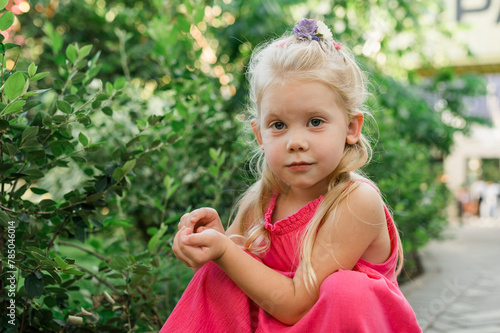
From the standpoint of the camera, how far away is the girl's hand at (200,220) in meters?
1.78

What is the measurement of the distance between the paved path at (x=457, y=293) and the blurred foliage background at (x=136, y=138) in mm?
451

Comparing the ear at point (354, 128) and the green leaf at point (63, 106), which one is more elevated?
the green leaf at point (63, 106)

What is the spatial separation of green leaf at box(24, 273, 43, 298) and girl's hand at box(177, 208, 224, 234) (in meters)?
0.53

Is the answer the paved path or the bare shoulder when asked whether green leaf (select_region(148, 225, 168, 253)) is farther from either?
the paved path

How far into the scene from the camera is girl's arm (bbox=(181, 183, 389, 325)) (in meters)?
1.59

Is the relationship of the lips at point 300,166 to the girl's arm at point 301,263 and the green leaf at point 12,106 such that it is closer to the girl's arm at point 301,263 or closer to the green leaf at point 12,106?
the girl's arm at point 301,263

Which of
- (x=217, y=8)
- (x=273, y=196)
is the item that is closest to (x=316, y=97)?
(x=273, y=196)

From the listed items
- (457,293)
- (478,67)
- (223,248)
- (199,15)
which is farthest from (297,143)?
(478,67)

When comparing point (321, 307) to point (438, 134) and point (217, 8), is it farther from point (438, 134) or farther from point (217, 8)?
point (438, 134)

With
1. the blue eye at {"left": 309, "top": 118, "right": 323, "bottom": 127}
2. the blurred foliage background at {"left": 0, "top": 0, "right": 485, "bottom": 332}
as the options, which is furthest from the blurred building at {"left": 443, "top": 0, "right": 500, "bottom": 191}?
the blue eye at {"left": 309, "top": 118, "right": 323, "bottom": 127}

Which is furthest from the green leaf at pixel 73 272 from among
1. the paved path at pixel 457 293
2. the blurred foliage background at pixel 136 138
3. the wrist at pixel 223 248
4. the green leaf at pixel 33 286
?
the paved path at pixel 457 293

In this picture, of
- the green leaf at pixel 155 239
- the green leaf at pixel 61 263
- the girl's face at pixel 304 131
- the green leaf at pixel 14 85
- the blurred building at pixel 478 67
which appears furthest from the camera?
the blurred building at pixel 478 67

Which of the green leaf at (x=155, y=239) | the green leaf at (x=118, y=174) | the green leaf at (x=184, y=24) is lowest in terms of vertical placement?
the green leaf at (x=155, y=239)

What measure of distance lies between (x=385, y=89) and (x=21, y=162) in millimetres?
4577
